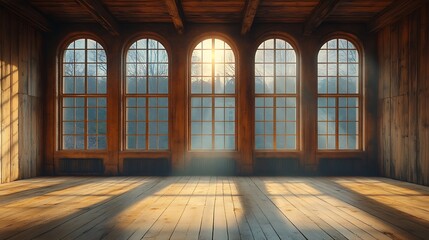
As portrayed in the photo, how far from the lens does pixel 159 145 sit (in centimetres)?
925

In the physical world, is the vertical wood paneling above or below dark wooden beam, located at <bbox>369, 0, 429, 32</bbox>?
below

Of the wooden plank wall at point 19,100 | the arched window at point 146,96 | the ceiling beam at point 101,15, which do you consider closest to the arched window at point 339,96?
the arched window at point 146,96

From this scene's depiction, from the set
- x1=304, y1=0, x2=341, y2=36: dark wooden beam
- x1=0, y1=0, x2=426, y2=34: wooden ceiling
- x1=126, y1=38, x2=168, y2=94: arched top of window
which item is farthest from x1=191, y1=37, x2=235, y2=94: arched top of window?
x1=304, y1=0, x2=341, y2=36: dark wooden beam

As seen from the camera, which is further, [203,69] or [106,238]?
[203,69]

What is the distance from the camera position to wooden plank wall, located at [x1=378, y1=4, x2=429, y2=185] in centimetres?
729

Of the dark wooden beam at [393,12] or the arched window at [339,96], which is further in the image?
the arched window at [339,96]

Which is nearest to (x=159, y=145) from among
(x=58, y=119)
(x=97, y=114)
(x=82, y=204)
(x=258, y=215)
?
(x=97, y=114)

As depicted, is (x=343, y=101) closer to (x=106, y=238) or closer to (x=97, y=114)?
(x=97, y=114)

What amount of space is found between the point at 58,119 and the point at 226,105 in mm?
4129

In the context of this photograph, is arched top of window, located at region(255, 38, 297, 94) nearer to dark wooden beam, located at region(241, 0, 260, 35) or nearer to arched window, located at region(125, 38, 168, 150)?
dark wooden beam, located at region(241, 0, 260, 35)

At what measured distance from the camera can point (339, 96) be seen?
366 inches

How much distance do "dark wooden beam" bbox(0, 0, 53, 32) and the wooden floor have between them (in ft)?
11.5

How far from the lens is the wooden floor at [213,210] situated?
11.4 feet

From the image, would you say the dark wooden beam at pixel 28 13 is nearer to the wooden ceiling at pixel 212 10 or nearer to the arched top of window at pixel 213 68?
the wooden ceiling at pixel 212 10
